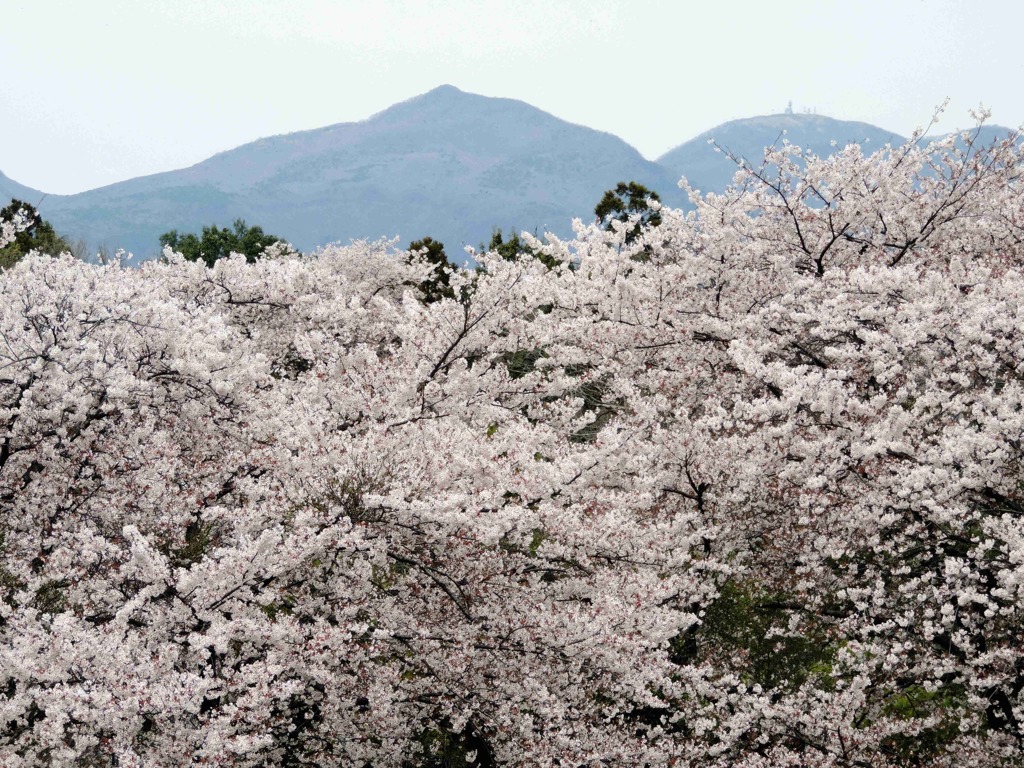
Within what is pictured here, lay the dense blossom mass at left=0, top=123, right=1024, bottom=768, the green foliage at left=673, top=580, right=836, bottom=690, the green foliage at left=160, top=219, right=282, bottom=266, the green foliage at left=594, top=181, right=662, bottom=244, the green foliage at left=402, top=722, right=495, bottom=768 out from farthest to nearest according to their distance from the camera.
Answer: the green foliage at left=160, top=219, right=282, bottom=266
the green foliage at left=594, top=181, right=662, bottom=244
the green foliage at left=673, top=580, right=836, bottom=690
the green foliage at left=402, top=722, right=495, bottom=768
the dense blossom mass at left=0, top=123, right=1024, bottom=768

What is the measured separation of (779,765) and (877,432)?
358 centimetres

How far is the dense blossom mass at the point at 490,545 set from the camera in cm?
793

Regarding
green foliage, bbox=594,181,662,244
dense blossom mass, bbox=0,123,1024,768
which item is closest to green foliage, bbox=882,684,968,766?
dense blossom mass, bbox=0,123,1024,768

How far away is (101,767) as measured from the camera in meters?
7.22

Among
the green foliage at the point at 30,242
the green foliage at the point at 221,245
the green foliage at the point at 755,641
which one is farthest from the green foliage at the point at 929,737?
the green foliage at the point at 221,245

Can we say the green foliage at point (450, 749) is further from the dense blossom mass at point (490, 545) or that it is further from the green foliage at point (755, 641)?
the green foliage at point (755, 641)

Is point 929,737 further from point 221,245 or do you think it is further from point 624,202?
point 221,245

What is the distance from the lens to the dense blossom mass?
793 cm

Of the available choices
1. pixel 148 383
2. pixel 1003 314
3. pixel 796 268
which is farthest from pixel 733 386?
pixel 148 383

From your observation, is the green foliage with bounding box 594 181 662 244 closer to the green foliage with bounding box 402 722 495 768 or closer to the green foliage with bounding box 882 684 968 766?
the green foliage with bounding box 882 684 968 766

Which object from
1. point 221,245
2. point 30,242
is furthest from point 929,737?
point 221,245

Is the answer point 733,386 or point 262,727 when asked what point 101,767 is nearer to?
point 262,727

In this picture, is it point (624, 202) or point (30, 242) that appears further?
point (30, 242)

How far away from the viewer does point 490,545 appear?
9.41 metres
